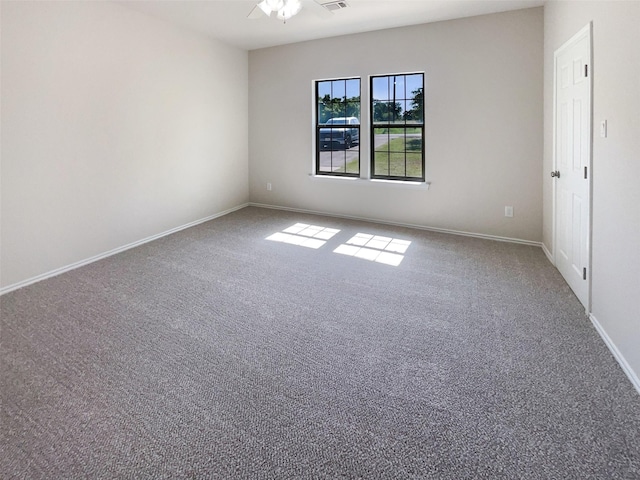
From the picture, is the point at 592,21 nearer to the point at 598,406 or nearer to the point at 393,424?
the point at 598,406

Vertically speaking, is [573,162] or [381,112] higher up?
[381,112]

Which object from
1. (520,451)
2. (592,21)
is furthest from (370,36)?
(520,451)

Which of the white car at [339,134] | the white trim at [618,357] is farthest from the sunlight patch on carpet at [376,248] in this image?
the white trim at [618,357]

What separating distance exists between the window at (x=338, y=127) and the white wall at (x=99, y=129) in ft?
4.90

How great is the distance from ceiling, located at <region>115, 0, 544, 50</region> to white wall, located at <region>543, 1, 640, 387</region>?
1.68 meters

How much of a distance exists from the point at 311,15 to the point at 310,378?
13.8 ft

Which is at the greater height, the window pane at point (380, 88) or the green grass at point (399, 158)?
the window pane at point (380, 88)

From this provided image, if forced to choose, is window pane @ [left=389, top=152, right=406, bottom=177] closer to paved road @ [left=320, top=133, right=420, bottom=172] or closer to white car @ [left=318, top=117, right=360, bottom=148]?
paved road @ [left=320, top=133, right=420, bottom=172]

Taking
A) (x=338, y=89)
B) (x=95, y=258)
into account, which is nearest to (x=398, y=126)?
(x=338, y=89)

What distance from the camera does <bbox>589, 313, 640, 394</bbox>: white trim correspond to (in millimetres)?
1996

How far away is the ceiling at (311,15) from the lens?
418cm

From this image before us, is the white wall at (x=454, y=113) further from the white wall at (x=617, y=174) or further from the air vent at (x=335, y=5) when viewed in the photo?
the white wall at (x=617, y=174)

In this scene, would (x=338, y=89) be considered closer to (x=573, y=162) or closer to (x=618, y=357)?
(x=573, y=162)

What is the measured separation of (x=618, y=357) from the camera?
7.27 ft
